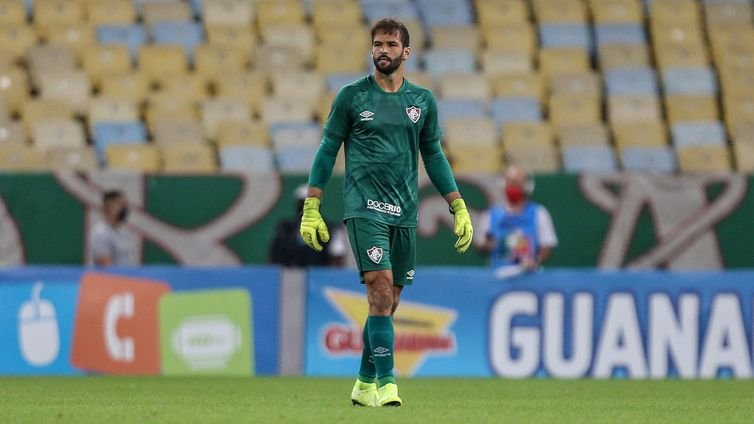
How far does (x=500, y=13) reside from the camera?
778 inches

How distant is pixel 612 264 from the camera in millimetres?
15906

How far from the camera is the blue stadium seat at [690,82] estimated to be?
18453 mm

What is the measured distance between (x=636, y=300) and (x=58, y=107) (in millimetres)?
7437

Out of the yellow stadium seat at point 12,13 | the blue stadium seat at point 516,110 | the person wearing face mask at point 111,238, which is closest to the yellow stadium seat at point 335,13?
the blue stadium seat at point 516,110

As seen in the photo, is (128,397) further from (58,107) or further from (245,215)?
(58,107)

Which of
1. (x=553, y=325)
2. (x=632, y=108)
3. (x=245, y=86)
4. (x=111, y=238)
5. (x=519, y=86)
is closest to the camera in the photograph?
(x=553, y=325)

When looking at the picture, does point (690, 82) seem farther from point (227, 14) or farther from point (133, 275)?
point (133, 275)

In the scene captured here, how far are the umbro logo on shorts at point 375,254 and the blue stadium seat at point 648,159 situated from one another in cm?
897

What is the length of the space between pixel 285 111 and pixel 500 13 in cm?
356

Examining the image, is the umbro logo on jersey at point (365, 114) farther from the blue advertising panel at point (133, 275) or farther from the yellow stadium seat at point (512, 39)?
the yellow stadium seat at point (512, 39)

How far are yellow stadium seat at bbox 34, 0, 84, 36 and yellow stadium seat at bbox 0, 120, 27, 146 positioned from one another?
104 inches

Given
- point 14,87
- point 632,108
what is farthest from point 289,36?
point 632,108

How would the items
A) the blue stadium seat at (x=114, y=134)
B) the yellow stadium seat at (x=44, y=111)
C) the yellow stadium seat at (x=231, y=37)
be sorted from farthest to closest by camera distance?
1. the yellow stadium seat at (x=231, y=37)
2. the yellow stadium seat at (x=44, y=111)
3. the blue stadium seat at (x=114, y=134)

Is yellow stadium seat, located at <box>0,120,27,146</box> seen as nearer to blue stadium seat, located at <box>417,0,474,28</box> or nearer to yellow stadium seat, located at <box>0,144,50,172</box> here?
yellow stadium seat, located at <box>0,144,50,172</box>
